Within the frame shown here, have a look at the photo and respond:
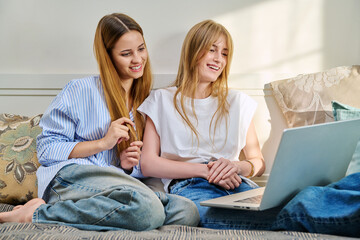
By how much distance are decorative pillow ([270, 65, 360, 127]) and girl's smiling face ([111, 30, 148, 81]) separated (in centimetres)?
60

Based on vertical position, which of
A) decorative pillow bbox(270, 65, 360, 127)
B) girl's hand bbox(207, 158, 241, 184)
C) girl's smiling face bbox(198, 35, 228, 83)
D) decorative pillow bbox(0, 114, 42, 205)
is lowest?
decorative pillow bbox(0, 114, 42, 205)

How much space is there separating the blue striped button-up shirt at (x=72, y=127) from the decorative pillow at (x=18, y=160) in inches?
5.1

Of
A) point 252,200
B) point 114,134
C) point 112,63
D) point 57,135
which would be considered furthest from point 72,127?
point 252,200

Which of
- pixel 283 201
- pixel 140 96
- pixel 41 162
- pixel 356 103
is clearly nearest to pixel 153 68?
pixel 140 96

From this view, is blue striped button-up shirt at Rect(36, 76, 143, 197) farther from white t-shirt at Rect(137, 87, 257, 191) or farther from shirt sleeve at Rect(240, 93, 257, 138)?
shirt sleeve at Rect(240, 93, 257, 138)

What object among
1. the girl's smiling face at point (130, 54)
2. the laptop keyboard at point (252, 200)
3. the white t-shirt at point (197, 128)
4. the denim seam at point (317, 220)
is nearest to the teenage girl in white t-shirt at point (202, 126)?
the white t-shirt at point (197, 128)

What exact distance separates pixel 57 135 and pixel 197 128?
523mm

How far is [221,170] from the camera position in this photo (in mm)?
1381

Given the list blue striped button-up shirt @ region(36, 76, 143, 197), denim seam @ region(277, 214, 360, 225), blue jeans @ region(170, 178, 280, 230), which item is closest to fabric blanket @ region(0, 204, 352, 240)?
denim seam @ region(277, 214, 360, 225)

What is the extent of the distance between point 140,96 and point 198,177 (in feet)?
1.39

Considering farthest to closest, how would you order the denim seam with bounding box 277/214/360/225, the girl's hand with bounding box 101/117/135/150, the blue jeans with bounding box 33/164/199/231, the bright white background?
the bright white background, the girl's hand with bounding box 101/117/135/150, the blue jeans with bounding box 33/164/199/231, the denim seam with bounding box 277/214/360/225

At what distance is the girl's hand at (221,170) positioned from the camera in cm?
137

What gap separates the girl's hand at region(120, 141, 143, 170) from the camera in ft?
4.63

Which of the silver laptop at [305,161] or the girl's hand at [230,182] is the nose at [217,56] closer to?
the girl's hand at [230,182]
